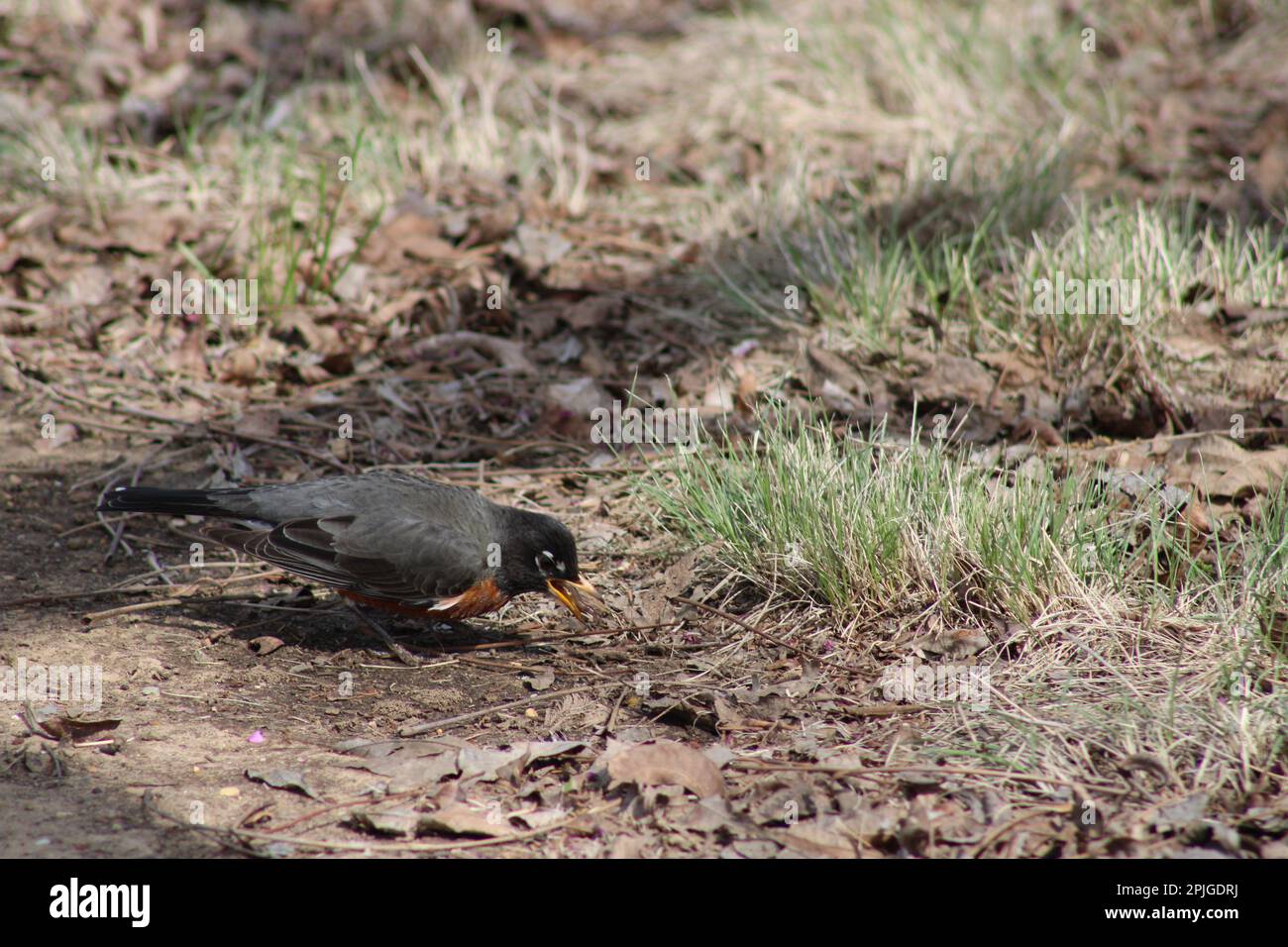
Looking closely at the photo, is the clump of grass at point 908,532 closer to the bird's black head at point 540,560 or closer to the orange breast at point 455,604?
the bird's black head at point 540,560

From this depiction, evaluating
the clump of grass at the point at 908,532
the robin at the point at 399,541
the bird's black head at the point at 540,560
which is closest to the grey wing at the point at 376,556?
the robin at the point at 399,541

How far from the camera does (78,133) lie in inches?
255

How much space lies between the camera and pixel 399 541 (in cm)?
391

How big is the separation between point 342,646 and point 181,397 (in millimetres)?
2016

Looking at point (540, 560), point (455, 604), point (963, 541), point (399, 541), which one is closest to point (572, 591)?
point (540, 560)

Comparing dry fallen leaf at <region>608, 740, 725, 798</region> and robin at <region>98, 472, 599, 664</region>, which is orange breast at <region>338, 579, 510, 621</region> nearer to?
robin at <region>98, 472, 599, 664</region>

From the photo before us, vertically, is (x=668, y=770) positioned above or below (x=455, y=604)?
below

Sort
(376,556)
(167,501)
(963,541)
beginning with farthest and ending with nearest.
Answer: (167,501)
(376,556)
(963,541)

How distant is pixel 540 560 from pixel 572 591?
160mm

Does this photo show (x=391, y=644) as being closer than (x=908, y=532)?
No

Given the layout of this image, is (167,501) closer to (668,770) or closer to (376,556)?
(376,556)

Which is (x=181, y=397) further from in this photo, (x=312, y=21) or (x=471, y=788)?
(x=312, y=21)
